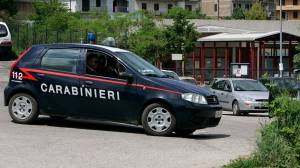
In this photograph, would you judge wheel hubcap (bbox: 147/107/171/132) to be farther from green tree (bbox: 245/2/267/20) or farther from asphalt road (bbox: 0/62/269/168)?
green tree (bbox: 245/2/267/20)

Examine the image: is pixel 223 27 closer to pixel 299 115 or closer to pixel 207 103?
pixel 207 103

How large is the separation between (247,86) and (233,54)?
33004mm

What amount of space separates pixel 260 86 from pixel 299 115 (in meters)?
20.0

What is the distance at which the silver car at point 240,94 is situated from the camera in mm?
26922

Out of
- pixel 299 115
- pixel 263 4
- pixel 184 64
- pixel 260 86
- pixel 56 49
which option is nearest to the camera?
pixel 299 115

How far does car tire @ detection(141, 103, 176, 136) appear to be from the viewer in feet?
45.3

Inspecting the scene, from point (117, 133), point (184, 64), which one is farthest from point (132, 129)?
point (184, 64)

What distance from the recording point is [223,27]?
235 ft

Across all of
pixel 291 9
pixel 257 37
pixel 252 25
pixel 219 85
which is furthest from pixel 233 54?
pixel 291 9

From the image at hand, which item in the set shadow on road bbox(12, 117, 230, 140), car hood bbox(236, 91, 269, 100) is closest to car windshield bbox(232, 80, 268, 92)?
car hood bbox(236, 91, 269, 100)

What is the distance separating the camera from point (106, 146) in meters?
12.0

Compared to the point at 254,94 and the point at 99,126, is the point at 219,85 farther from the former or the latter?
the point at 99,126

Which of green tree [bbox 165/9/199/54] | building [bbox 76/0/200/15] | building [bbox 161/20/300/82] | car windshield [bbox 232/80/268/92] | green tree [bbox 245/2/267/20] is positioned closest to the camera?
car windshield [bbox 232/80/268/92]

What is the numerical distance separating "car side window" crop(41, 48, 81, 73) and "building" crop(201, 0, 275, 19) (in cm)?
11489
